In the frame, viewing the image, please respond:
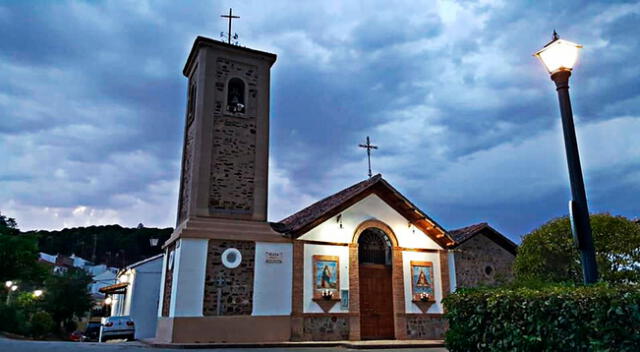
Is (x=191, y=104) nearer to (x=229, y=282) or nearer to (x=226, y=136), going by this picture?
(x=226, y=136)

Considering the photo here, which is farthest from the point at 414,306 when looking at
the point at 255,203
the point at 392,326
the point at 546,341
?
the point at 546,341

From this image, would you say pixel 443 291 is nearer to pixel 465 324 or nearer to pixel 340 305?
pixel 340 305

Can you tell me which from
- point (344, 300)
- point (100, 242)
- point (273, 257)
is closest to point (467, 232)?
point (344, 300)

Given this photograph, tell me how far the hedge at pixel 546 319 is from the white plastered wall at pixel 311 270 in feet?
29.2

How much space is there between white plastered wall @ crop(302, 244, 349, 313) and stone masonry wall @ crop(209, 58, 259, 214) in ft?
8.35

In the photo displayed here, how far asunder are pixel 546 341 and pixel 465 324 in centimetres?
152

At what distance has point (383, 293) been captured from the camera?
697 inches

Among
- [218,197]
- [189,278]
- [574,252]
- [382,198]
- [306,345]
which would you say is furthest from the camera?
[382,198]

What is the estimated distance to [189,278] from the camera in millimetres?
14852

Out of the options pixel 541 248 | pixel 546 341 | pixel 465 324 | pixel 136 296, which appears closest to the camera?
pixel 546 341

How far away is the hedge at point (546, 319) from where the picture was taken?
5.16 m

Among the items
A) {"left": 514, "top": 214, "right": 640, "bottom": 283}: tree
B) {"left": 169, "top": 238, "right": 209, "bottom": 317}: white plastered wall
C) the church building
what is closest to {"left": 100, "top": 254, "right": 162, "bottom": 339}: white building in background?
the church building

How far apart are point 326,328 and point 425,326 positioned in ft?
12.7

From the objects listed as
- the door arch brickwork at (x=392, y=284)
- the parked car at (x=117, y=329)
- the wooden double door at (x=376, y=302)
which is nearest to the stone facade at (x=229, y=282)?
the door arch brickwork at (x=392, y=284)
